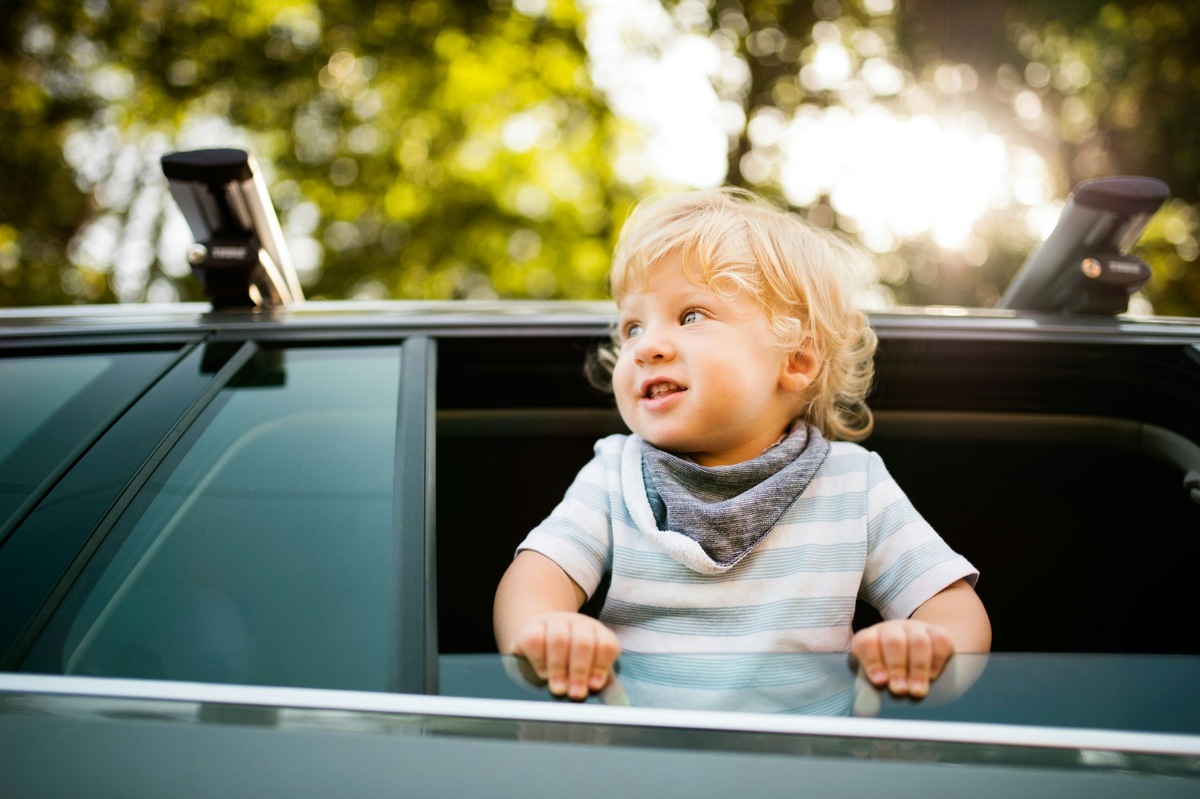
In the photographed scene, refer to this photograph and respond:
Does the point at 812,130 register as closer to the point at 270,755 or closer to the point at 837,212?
the point at 837,212

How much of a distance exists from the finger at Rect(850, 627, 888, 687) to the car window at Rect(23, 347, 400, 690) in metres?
0.55

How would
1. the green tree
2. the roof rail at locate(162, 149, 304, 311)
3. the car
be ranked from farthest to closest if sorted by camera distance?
the green tree, the roof rail at locate(162, 149, 304, 311), the car

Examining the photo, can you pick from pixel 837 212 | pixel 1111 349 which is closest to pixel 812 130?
pixel 837 212

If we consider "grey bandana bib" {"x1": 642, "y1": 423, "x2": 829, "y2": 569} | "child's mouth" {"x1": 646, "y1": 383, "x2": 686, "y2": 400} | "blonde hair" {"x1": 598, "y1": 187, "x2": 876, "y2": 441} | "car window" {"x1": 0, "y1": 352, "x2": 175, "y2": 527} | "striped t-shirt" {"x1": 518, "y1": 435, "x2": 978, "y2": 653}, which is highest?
"blonde hair" {"x1": 598, "y1": 187, "x2": 876, "y2": 441}

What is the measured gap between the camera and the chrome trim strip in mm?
1029

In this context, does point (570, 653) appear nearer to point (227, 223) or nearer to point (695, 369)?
point (695, 369)

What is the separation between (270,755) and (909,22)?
11.8 meters

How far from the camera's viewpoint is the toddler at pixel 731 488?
1.45 metres

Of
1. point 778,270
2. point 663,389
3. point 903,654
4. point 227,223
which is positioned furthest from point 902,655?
point 227,223

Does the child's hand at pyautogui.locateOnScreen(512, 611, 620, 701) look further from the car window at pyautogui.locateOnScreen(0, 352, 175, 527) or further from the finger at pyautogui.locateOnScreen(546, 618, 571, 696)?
the car window at pyautogui.locateOnScreen(0, 352, 175, 527)

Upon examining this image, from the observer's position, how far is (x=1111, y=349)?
182 cm

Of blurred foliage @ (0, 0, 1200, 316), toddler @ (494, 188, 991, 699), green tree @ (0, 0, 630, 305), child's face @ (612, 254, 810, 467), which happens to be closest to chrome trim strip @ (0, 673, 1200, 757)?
toddler @ (494, 188, 991, 699)

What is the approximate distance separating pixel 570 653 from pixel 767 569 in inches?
18.2

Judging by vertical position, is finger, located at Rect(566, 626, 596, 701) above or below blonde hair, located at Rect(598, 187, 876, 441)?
below
